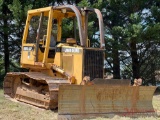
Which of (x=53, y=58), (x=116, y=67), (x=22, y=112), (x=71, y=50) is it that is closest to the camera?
(x=22, y=112)

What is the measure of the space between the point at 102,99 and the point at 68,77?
4.01ft

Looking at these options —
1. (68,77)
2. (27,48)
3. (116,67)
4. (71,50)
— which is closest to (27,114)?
(68,77)

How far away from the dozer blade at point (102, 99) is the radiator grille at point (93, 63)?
2.42 feet

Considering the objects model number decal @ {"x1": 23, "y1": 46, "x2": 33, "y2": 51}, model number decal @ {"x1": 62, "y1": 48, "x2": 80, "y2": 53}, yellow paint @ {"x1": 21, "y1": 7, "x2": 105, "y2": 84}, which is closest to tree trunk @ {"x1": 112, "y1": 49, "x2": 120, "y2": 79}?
yellow paint @ {"x1": 21, "y1": 7, "x2": 105, "y2": 84}

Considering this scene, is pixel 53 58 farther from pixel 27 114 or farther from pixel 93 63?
pixel 27 114

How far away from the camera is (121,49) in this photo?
14930 mm

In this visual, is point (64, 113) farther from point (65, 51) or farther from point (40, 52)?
point (40, 52)

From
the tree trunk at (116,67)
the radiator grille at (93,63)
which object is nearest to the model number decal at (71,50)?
the radiator grille at (93,63)

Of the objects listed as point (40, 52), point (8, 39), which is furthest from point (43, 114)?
point (8, 39)

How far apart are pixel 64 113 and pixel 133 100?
1912 mm

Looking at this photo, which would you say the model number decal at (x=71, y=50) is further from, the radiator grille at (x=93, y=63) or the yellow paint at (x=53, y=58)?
the radiator grille at (x=93, y=63)

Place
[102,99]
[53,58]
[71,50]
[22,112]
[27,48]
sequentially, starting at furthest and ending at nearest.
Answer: [27,48] → [53,58] → [71,50] → [22,112] → [102,99]

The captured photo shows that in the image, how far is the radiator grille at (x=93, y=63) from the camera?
8.32m

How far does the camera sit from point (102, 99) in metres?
7.82
